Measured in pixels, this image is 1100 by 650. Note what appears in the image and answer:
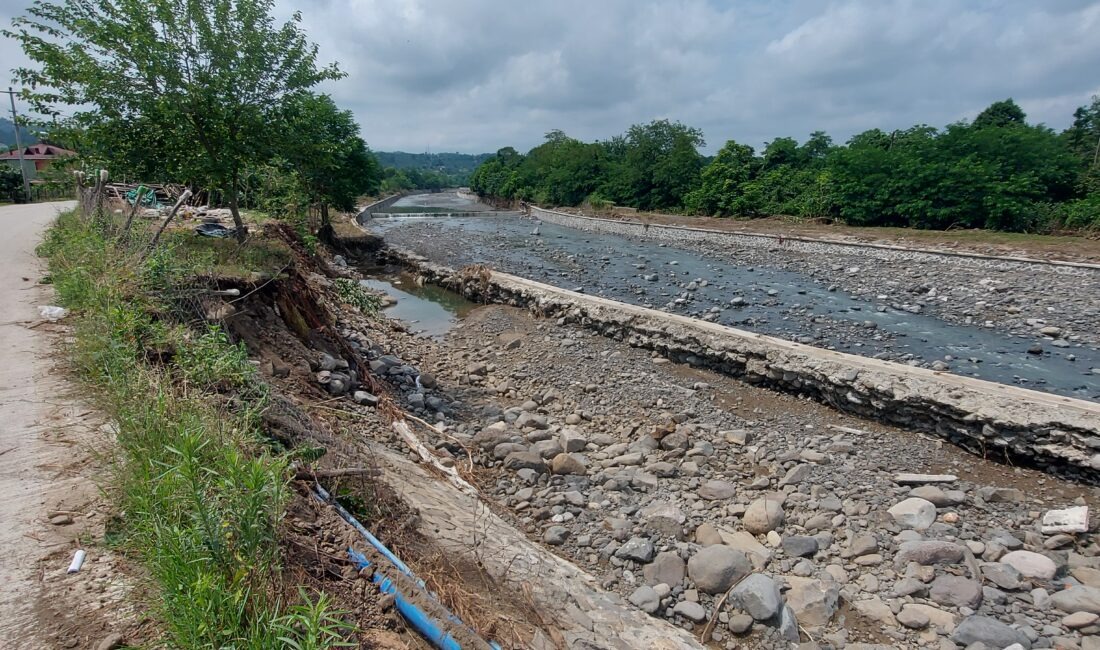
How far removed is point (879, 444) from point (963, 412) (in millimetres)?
1183

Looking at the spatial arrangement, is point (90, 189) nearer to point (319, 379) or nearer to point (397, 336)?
point (397, 336)

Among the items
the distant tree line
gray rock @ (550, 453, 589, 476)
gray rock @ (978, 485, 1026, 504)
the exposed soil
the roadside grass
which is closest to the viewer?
the roadside grass

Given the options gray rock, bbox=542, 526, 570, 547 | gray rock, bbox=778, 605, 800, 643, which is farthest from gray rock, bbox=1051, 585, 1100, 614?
gray rock, bbox=542, 526, 570, 547

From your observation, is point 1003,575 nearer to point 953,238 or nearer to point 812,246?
point 812,246

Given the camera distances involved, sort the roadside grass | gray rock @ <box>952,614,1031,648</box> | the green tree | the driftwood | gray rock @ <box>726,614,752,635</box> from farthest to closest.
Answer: the green tree
gray rock @ <box>726,614,752,635</box>
gray rock @ <box>952,614,1031,648</box>
the driftwood
the roadside grass

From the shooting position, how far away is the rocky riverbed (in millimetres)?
4656

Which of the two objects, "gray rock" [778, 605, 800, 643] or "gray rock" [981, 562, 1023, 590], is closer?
"gray rock" [778, 605, 800, 643]

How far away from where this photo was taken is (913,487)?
21.1ft

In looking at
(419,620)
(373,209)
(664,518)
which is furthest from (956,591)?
(373,209)

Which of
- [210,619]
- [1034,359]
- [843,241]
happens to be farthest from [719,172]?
[210,619]

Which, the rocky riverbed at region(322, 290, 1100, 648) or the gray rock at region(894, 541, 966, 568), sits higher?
the gray rock at region(894, 541, 966, 568)

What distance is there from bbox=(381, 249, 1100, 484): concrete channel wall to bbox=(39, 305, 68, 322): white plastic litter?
9.61 m

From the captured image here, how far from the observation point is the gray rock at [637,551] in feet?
17.7

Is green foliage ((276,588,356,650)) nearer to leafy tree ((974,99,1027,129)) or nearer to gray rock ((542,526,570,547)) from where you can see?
gray rock ((542,526,570,547))
